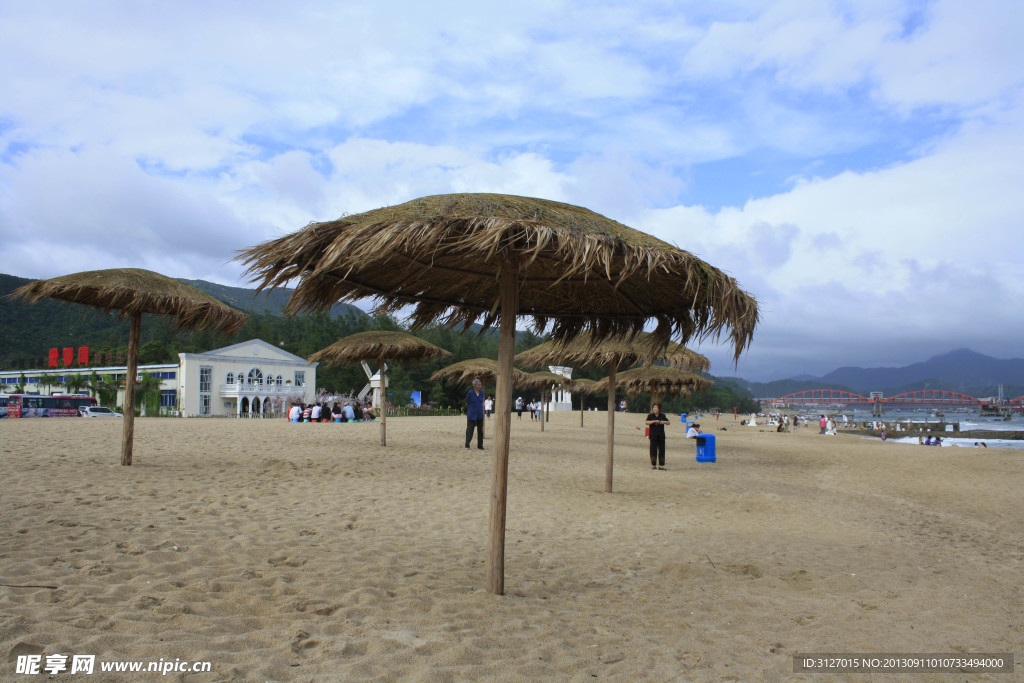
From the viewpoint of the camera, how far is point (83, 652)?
8.39 ft

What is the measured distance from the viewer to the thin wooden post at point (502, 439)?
3.88 meters

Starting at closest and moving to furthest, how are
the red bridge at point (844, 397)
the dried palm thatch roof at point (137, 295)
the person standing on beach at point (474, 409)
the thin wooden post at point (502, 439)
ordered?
the thin wooden post at point (502, 439)
the dried palm thatch roof at point (137, 295)
the person standing on beach at point (474, 409)
the red bridge at point (844, 397)

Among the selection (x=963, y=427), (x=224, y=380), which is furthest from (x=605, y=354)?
(x=963, y=427)

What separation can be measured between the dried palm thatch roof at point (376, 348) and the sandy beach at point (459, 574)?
3.91 meters

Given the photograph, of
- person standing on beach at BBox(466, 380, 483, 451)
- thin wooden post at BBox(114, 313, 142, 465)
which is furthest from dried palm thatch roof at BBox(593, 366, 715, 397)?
thin wooden post at BBox(114, 313, 142, 465)

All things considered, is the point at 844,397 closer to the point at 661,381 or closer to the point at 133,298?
the point at 661,381

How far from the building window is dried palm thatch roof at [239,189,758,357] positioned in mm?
43078

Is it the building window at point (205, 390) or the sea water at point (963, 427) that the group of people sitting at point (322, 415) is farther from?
the sea water at point (963, 427)

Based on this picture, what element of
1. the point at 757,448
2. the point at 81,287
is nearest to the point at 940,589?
the point at 81,287

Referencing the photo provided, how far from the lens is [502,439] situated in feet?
12.6

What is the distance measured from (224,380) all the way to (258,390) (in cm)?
248

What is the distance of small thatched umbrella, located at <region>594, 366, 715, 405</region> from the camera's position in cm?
1802

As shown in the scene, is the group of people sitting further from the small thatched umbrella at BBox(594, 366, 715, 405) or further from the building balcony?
the building balcony

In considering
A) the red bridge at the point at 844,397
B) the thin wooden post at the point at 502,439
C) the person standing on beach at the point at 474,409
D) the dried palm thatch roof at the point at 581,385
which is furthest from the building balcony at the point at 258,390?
the red bridge at the point at 844,397
